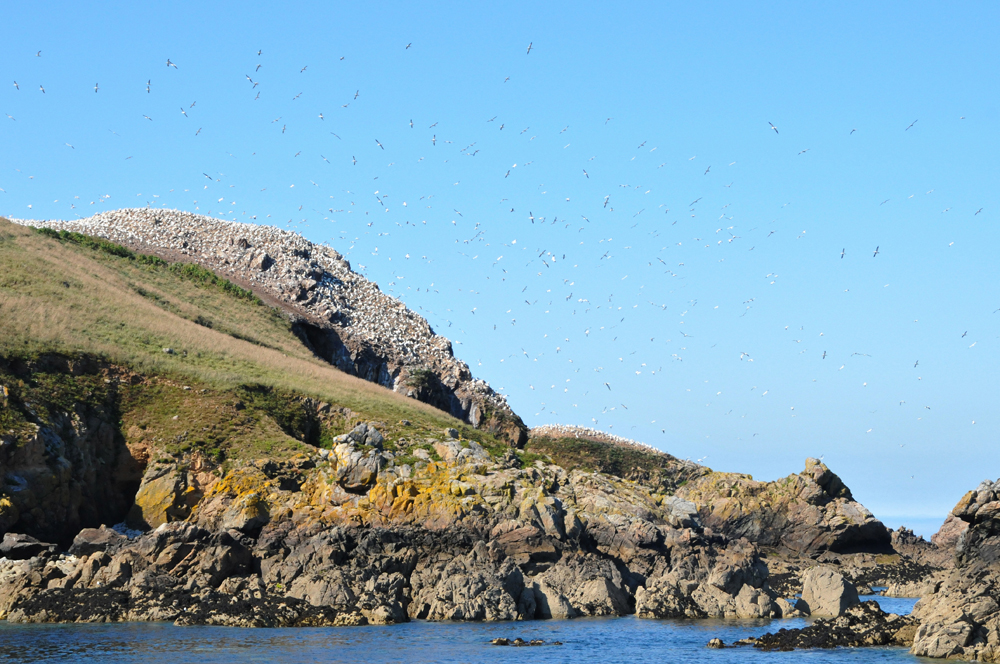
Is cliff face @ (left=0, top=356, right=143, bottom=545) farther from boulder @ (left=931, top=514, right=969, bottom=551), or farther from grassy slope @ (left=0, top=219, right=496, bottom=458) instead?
boulder @ (left=931, top=514, right=969, bottom=551)

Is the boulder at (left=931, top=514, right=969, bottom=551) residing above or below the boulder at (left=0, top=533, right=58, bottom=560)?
above

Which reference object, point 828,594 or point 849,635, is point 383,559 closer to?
point 849,635

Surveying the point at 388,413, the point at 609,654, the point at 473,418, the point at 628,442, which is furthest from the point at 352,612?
the point at 628,442

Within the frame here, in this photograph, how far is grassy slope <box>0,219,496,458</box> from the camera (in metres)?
63.8

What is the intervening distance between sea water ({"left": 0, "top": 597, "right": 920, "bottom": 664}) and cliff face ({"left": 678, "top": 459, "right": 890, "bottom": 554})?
137 ft

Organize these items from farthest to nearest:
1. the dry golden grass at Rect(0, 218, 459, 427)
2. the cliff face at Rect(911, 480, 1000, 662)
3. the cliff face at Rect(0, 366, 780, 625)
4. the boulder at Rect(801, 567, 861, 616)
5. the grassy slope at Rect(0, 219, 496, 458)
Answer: the dry golden grass at Rect(0, 218, 459, 427) → the grassy slope at Rect(0, 219, 496, 458) → the boulder at Rect(801, 567, 861, 616) → the cliff face at Rect(0, 366, 780, 625) → the cliff face at Rect(911, 480, 1000, 662)

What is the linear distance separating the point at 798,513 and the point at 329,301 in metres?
70.0

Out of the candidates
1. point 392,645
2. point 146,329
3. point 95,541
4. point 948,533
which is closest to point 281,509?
point 95,541

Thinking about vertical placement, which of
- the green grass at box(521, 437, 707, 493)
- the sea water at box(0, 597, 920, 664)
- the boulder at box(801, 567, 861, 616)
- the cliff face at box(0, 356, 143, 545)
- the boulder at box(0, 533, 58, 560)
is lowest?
the sea water at box(0, 597, 920, 664)

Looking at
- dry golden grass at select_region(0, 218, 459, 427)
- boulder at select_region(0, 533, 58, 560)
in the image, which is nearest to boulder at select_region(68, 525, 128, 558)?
boulder at select_region(0, 533, 58, 560)

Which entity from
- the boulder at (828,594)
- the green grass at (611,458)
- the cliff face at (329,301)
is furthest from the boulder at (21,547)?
the green grass at (611,458)

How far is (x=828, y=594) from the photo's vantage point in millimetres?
50125

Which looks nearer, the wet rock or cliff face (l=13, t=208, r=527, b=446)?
the wet rock

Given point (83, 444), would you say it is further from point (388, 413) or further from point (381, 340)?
point (381, 340)
